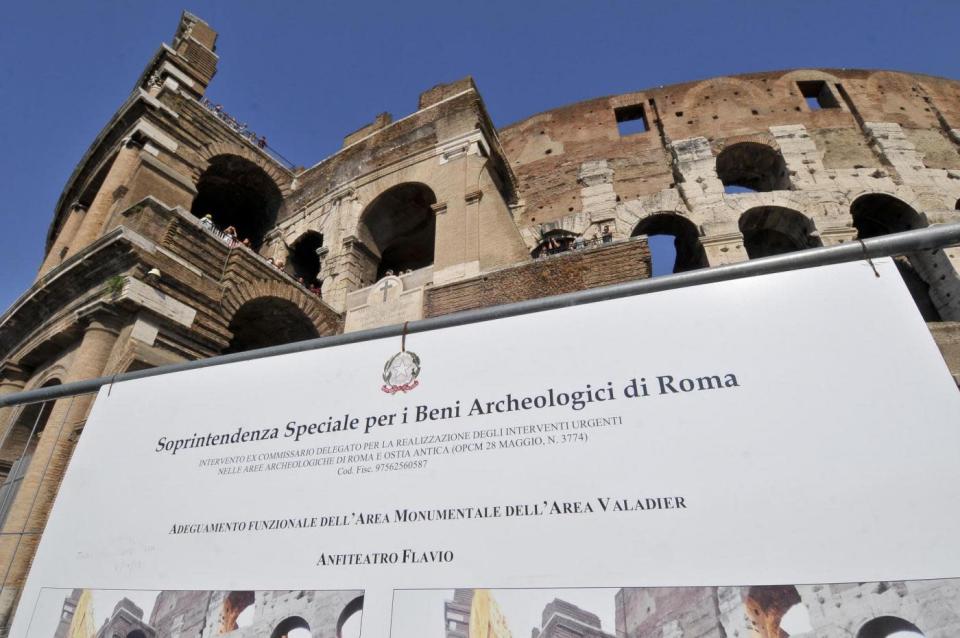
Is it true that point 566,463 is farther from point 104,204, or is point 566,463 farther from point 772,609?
point 104,204

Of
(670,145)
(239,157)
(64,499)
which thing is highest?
(670,145)

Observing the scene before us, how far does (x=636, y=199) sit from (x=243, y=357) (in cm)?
1160

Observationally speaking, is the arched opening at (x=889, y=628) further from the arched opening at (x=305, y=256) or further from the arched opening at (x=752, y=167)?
the arched opening at (x=752, y=167)

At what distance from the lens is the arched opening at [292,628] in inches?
80.5

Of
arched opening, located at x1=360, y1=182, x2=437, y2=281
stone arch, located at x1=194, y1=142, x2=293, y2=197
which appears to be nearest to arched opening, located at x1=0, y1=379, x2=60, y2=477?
stone arch, located at x1=194, y1=142, x2=293, y2=197

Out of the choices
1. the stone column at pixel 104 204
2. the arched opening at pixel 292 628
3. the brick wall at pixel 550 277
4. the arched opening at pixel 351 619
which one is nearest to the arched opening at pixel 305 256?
the stone column at pixel 104 204

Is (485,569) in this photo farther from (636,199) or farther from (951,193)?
(951,193)

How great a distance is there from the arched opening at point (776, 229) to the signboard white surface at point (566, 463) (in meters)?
11.2

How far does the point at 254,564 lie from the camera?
2232 mm

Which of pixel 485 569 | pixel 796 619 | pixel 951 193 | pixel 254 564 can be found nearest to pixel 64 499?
pixel 254 564

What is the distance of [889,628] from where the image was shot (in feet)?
5.14

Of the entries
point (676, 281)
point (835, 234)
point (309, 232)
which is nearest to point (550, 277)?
point (676, 281)

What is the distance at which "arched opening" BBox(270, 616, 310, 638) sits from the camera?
2.04 m

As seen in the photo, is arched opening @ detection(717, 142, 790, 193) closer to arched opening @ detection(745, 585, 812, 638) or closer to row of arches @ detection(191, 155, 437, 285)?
row of arches @ detection(191, 155, 437, 285)
